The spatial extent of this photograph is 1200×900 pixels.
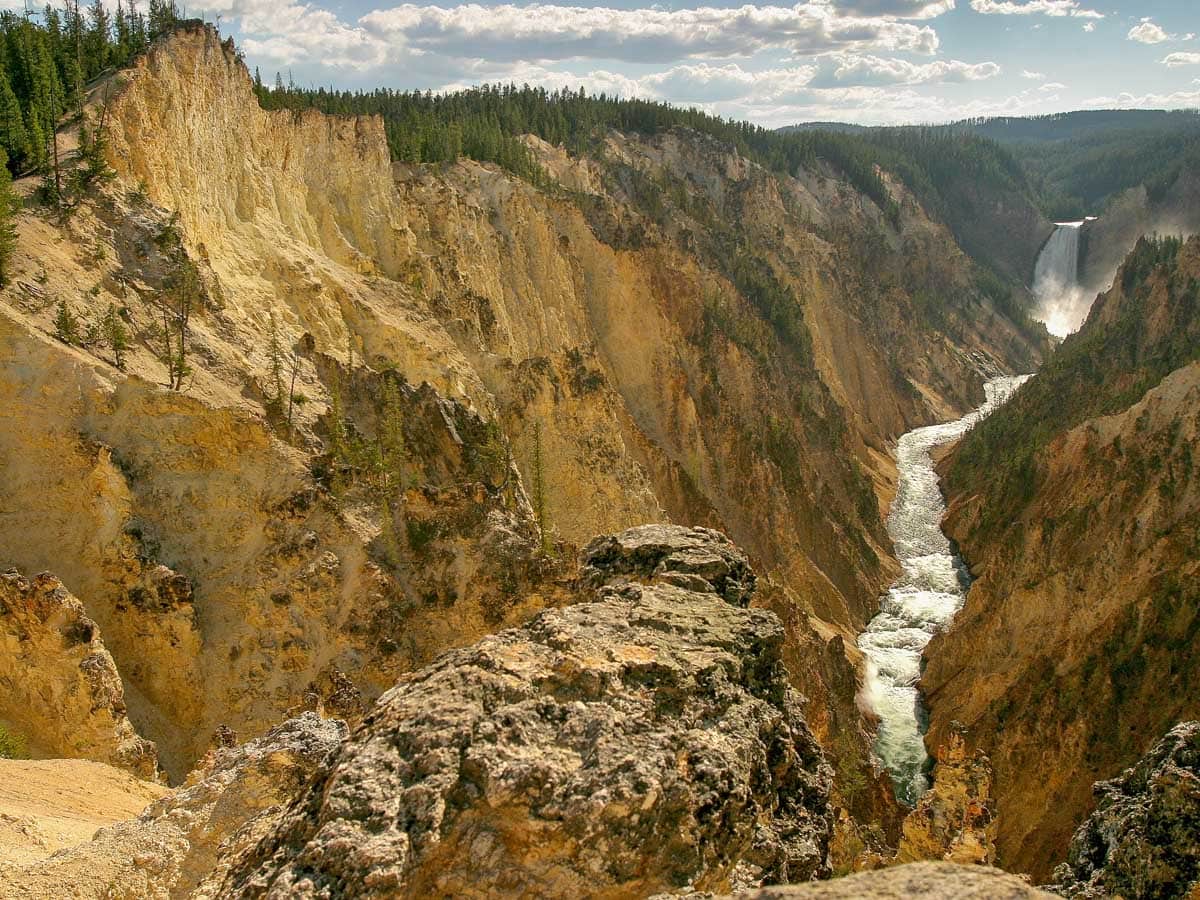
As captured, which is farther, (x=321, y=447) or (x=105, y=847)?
(x=321, y=447)

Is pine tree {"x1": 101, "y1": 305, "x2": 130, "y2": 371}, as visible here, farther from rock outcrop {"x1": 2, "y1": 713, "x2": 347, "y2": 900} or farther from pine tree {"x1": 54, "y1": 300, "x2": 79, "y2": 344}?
rock outcrop {"x1": 2, "y1": 713, "x2": 347, "y2": 900}

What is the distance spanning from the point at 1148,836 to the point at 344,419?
18.7 m

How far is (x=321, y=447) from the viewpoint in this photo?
73.1ft

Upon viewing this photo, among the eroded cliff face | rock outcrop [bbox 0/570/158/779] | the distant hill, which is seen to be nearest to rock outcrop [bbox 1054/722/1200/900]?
rock outcrop [bbox 0/570/158/779]

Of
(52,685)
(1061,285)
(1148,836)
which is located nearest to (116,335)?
(52,685)

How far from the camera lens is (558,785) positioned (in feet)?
23.4

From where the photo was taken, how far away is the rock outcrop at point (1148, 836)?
1006 centimetres

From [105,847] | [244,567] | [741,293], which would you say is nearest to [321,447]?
[244,567]

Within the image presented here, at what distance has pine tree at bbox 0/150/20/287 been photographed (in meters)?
18.8

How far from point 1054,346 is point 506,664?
106188 mm

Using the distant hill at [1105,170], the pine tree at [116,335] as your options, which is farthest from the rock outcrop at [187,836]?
the distant hill at [1105,170]

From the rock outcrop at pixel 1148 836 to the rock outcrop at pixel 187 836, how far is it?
834 centimetres

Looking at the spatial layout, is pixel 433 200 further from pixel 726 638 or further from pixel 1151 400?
pixel 726 638

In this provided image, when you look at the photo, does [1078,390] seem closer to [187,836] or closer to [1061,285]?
[187,836]
